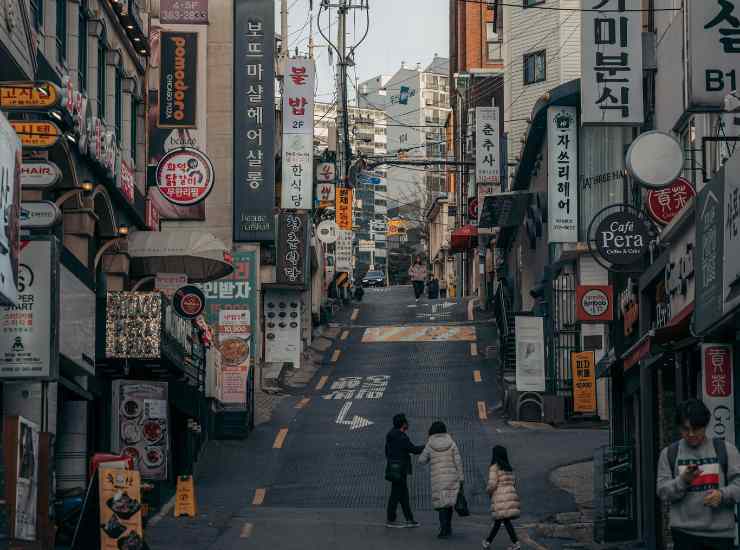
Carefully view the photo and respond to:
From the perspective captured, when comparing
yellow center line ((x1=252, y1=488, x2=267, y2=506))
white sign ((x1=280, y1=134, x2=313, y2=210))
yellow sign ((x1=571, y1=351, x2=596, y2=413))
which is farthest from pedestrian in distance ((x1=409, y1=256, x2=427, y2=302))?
yellow center line ((x1=252, y1=488, x2=267, y2=506))

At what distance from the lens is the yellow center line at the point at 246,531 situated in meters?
19.8

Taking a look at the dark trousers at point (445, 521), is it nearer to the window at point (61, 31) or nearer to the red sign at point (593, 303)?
the window at point (61, 31)

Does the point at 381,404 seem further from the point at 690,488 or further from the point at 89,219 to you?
the point at 690,488

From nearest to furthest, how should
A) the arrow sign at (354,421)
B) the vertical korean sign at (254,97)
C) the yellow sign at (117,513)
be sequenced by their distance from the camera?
the yellow sign at (117,513), the arrow sign at (354,421), the vertical korean sign at (254,97)

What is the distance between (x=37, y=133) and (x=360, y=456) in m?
14.6

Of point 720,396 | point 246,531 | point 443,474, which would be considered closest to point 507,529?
point 443,474

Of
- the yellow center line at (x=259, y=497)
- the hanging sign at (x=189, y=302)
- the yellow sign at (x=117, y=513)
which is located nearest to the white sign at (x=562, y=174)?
the hanging sign at (x=189, y=302)

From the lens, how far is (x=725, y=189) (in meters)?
13.3

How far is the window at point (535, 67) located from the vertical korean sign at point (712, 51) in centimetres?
4362

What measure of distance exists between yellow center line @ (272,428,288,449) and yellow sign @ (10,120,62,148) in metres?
15.7

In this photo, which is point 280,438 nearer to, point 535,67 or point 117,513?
point 117,513

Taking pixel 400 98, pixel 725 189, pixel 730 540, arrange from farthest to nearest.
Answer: pixel 400 98 → pixel 725 189 → pixel 730 540

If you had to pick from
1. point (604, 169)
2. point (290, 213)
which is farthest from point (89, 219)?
point (290, 213)

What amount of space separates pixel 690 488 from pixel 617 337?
1289 cm
